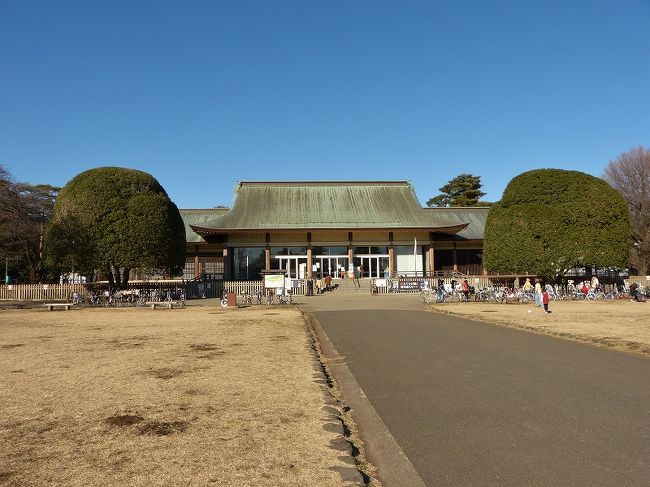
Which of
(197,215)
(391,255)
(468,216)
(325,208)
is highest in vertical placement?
(197,215)

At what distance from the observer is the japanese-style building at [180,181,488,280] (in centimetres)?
4119

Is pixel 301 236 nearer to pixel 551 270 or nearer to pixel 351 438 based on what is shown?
pixel 551 270

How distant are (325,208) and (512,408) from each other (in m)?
39.6

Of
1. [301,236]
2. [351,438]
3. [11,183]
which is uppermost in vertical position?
[11,183]

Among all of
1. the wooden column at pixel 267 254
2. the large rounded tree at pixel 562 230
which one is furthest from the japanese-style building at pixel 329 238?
the large rounded tree at pixel 562 230

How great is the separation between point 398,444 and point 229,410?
202 centimetres

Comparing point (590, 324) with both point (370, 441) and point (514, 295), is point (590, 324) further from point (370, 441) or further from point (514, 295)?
point (370, 441)

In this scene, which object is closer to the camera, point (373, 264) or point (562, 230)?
point (562, 230)

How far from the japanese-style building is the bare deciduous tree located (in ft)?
46.8

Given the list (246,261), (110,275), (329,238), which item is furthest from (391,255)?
(110,275)

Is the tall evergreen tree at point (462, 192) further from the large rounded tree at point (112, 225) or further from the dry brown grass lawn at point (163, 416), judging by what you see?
the dry brown grass lawn at point (163, 416)

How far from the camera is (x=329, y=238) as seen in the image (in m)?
42.2

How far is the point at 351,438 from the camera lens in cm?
483

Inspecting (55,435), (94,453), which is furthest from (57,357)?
(94,453)
